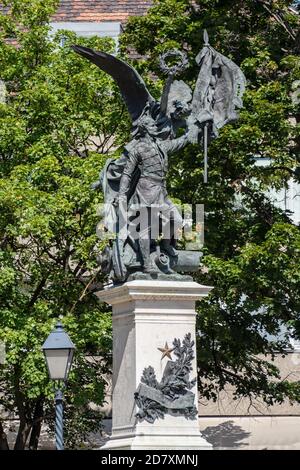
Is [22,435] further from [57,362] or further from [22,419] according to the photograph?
[57,362]

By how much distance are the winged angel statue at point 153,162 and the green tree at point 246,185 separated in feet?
Answer: 22.8

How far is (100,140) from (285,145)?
179 inches

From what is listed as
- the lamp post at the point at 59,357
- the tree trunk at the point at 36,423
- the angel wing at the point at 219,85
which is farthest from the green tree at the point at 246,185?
the lamp post at the point at 59,357

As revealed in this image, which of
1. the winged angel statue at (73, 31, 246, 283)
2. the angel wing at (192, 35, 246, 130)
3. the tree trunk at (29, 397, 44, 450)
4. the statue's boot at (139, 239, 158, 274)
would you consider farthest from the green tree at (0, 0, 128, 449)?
the statue's boot at (139, 239, 158, 274)

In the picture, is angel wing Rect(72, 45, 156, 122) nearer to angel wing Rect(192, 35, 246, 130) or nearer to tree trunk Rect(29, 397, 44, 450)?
A: angel wing Rect(192, 35, 246, 130)

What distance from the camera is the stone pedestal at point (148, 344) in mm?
18578

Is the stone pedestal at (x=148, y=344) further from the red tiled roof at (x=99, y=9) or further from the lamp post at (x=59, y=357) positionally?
the red tiled roof at (x=99, y=9)

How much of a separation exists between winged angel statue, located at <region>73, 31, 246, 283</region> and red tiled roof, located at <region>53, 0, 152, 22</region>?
1992 cm

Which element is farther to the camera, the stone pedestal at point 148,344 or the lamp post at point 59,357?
the stone pedestal at point 148,344

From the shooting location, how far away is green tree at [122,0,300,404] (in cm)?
2828

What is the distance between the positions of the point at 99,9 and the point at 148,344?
24264 millimetres
